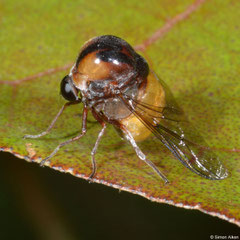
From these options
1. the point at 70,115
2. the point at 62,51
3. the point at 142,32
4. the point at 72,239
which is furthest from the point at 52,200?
the point at 142,32

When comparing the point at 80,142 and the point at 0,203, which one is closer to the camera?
the point at 80,142

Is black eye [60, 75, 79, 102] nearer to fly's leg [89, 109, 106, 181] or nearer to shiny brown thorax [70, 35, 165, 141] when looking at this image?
shiny brown thorax [70, 35, 165, 141]

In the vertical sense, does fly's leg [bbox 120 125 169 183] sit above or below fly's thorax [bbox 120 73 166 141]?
below

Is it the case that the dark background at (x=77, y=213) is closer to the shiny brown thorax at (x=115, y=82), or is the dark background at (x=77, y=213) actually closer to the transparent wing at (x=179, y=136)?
the shiny brown thorax at (x=115, y=82)

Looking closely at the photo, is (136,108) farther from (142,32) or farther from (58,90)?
(142,32)

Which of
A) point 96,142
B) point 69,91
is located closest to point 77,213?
point 96,142

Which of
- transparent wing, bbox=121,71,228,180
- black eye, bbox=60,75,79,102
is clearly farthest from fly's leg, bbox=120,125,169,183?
black eye, bbox=60,75,79,102
